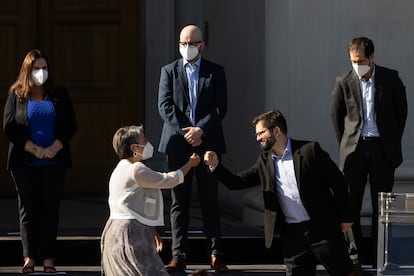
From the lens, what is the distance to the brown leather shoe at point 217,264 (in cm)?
1132

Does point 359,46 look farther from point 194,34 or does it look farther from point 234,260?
point 234,260

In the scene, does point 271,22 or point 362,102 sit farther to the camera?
point 271,22

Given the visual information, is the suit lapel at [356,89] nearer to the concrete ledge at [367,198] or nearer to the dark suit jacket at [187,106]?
the dark suit jacket at [187,106]

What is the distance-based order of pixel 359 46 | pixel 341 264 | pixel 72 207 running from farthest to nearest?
pixel 72 207, pixel 359 46, pixel 341 264

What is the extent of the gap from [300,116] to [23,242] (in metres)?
2.96

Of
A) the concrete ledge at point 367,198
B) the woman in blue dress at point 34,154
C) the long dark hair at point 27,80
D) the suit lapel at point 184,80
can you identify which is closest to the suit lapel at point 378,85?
the suit lapel at point 184,80

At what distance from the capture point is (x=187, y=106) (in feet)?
37.5

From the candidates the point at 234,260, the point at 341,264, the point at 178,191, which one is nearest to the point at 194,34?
the point at 178,191

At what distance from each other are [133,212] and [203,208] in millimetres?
2138

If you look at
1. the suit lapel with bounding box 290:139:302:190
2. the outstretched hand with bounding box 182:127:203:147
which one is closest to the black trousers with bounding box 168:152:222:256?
the outstretched hand with bounding box 182:127:203:147

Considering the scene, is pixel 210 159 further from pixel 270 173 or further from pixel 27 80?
pixel 27 80

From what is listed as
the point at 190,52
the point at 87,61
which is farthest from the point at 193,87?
the point at 87,61

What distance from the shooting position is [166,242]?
12.0 metres

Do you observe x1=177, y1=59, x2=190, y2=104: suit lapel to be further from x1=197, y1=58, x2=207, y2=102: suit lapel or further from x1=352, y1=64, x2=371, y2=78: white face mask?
x1=352, y1=64, x2=371, y2=78: white face mask
